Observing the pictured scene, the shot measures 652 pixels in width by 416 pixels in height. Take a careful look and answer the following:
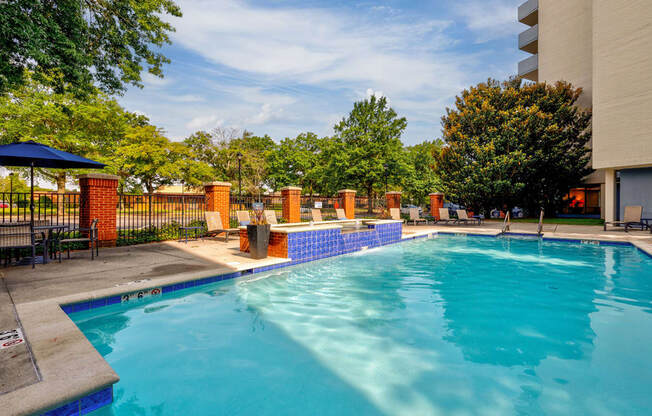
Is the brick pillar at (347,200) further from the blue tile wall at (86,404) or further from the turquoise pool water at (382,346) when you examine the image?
the blue tile wall at (86,404)

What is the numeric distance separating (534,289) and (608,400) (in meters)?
3.77

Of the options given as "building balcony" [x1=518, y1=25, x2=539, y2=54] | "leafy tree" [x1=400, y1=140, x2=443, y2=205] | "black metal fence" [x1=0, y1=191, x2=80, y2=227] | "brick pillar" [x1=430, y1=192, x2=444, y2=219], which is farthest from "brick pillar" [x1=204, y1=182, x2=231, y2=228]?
"building balcony" [x1=518, y1=25, x2=539, y2=54]

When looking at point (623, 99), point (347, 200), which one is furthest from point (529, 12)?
point (347, 200)

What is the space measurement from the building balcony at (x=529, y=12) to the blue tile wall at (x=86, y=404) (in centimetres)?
3839

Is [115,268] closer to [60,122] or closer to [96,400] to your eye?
[96,400]

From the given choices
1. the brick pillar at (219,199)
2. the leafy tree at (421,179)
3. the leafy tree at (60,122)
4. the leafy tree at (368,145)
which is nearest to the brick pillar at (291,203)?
the brick pillar at (219,199)

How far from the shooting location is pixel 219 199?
477 inches

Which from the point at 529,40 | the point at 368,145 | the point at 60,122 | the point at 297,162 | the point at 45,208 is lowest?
the point at 45,208

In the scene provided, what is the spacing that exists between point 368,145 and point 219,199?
16.6 meters

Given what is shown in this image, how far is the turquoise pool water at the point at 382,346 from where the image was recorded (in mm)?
2787

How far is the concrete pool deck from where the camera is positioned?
7.15ft

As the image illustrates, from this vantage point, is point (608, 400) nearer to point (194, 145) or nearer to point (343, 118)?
point (343, 118)

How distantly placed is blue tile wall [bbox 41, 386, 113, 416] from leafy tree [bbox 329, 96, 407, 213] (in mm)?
23541

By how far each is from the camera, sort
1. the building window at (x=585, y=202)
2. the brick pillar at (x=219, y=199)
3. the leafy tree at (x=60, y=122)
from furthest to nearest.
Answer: the building window at (x=585, y=202)
the leafy tree at (x=60, y=122)
the brick pillar at (x=219, y=199)
